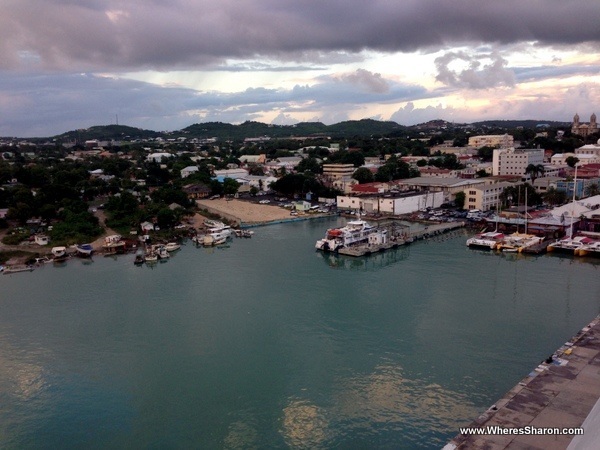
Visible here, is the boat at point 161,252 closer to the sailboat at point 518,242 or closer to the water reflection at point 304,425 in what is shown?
the water reflection at point 304,425

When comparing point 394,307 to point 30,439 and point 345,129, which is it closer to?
Answer: point 30,439

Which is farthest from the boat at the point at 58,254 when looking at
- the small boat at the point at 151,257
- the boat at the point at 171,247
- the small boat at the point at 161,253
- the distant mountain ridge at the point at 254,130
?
the distant mountain ridge at the point at 254,130

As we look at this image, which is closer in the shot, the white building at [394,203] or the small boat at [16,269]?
the small boat at [16,269]

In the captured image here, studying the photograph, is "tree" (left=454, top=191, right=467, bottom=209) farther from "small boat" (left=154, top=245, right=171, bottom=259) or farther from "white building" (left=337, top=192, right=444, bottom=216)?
"small boat" (left=154, top=245, right=171, bottom=259)

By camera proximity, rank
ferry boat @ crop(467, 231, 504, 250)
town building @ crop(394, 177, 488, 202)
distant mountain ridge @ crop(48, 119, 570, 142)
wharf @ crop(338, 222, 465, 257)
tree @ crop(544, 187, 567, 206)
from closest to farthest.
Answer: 1. wharf @ crop(338, 222, 465, 257)
2. ferry boat @ crop(467, 231, 504, 250)
3. tree @ crop(544, 187, 567, 206)
4. town building @ crop(394, 177, 488, 202)
5. distant mountain ridge @ crop(48, 119, 570, 142)

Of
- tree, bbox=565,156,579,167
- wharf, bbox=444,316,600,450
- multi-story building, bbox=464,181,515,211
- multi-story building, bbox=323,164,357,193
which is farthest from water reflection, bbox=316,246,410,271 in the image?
tree, bbox=565,156,579,167

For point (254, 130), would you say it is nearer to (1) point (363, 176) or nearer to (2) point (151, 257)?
(1) point (363, 176)
